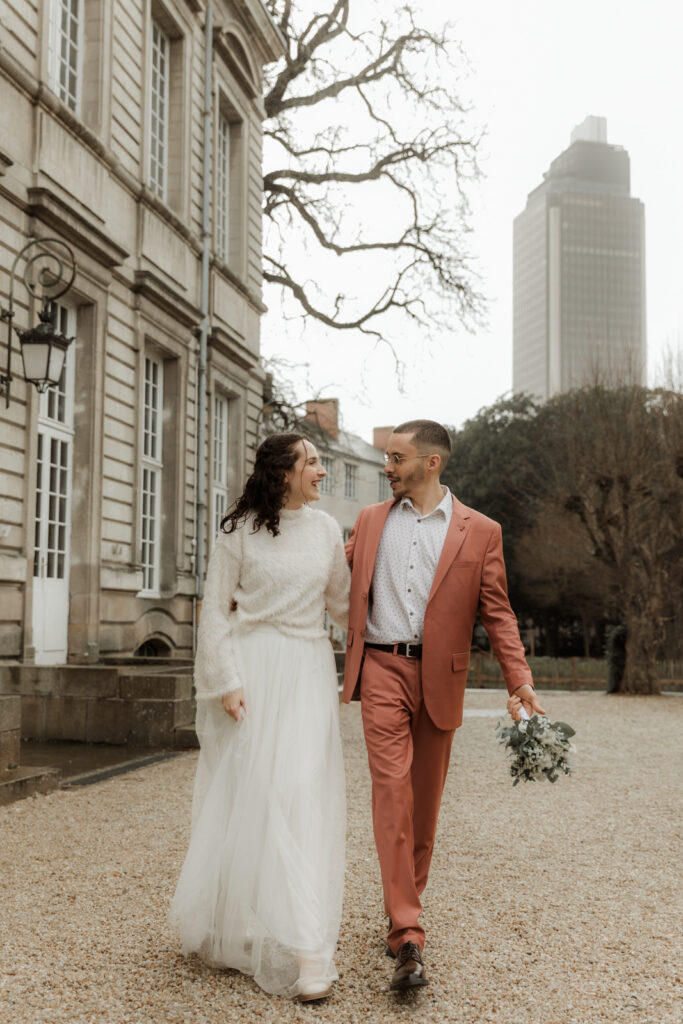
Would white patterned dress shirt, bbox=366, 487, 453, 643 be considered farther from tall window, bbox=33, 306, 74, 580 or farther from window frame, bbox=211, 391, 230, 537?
window frame, bbox=211, 391, 230, 537

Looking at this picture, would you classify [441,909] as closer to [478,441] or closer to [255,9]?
[255,9]

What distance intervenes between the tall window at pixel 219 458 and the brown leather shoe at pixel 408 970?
13.4m

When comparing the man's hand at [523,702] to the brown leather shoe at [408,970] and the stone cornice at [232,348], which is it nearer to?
the brown leather shoe at [408,970]

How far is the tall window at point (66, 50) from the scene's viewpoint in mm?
11078

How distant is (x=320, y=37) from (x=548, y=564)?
56.6 feet

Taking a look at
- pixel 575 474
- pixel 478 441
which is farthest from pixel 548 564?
pixel 575 474

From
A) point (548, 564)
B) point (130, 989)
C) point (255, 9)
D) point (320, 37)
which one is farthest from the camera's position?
point (548, 564)

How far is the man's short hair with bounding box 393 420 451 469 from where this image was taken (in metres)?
3.86

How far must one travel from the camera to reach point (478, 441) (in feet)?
119

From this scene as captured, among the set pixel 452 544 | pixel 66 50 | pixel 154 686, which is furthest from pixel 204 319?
pixel 452 544

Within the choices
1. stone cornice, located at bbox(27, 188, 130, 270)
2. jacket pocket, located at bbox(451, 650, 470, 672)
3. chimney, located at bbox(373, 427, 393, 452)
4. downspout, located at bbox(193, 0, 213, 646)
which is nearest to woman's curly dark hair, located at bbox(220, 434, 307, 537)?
jacket pocket, located at bbox(451, 650, 470, 672)

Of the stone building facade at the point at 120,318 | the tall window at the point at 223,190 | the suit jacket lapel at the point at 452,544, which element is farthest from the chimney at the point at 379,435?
the suit jacket lapel at the point at 452,544

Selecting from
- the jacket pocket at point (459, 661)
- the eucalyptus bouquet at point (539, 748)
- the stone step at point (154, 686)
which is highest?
the jacket pocket at point (459, 661)

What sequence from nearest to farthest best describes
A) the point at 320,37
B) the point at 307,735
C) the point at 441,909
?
the point at 307,735
the point at 441,909
the point at 320,37
